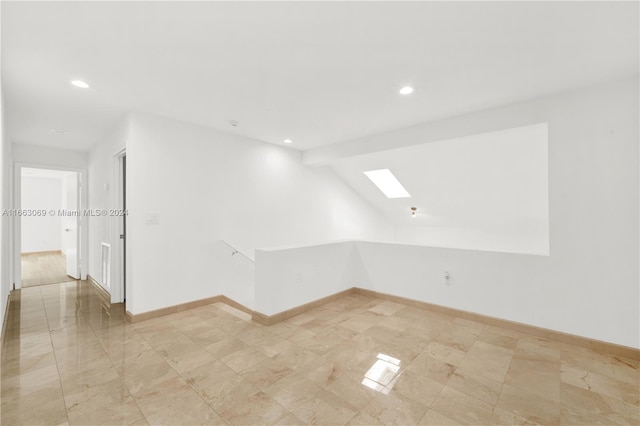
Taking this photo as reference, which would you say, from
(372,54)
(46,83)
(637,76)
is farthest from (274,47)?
(637,76)

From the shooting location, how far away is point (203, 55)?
2.08 meters

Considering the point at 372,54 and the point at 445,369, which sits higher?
the point at 372,54

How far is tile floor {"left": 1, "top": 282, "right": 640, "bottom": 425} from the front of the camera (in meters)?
1.76

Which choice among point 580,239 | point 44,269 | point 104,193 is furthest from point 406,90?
point 44,269

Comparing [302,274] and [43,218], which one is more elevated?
[43,218]

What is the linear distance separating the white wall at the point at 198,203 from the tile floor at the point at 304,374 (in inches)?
24.7

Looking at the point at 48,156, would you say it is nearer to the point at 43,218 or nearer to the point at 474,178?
the point at 43,218

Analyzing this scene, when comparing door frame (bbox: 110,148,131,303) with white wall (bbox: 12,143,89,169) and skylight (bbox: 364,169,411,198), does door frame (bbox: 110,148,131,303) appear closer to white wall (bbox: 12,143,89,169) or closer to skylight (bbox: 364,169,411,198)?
white wall (bbox: 12,143,89,169)

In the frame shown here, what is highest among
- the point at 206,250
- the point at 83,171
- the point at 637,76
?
the point at 637,76

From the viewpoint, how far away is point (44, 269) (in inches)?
248

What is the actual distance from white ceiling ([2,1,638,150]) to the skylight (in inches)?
85.8

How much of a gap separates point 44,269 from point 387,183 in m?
7.79

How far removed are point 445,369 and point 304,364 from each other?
3.73 ft

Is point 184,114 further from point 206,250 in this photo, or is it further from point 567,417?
point 567,417
